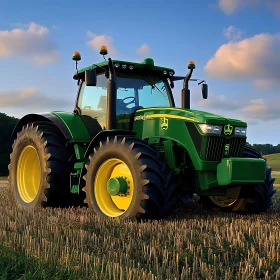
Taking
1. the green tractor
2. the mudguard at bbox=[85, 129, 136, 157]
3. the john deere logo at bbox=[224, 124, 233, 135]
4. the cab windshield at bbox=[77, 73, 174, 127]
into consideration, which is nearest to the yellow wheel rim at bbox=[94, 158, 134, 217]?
the green tractor

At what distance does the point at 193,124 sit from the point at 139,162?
3.39ft

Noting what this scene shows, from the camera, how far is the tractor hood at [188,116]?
6203mm

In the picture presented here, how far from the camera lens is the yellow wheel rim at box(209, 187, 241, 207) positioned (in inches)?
277

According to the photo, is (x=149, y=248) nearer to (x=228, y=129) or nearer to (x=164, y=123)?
(x=164, y=123)

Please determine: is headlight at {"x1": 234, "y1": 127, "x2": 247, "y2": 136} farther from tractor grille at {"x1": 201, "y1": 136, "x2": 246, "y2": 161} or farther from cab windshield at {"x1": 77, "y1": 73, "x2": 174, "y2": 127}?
cab windshield at {"x1": 77, "y1": 73, "x2": 174, "y2": 127}

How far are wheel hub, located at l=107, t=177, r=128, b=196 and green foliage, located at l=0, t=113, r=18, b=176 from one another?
43.9 metres

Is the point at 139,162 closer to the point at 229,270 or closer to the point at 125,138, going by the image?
the point at 125,138

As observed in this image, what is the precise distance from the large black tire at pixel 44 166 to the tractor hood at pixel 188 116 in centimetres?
162

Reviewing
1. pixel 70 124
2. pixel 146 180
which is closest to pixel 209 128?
pixel 146 180

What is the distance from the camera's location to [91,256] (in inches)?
146

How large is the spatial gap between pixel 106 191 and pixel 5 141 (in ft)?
159

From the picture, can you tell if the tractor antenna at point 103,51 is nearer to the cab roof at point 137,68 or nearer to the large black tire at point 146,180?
the cab roof at point 137,68

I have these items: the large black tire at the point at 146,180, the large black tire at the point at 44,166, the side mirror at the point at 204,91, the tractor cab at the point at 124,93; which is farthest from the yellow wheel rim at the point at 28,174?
the side mirror at the point at 204,91

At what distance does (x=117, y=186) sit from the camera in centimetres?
604
